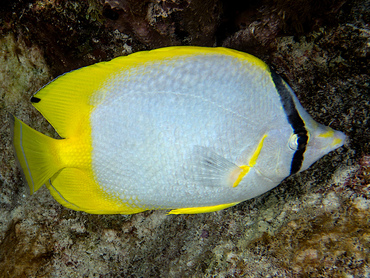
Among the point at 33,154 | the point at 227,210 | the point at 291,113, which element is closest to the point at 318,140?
the point at 291,113

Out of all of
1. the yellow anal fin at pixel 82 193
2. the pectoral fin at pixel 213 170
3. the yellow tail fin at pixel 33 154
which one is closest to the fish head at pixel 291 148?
the pectoral fin at pixel 213 170

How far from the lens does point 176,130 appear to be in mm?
982

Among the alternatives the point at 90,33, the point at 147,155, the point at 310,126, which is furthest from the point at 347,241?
the point at 90,33

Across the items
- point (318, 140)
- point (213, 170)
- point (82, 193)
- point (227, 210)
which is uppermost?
point (318, 140)

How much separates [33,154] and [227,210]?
1316 millimetres

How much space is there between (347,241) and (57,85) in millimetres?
1711

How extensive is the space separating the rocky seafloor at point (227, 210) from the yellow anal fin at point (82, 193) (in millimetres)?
679

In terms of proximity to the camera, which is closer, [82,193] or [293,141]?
[293,141]

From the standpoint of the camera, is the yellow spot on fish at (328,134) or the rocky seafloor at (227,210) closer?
the yellow spot on fish at (328,134)

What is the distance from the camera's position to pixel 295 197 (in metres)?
1.44

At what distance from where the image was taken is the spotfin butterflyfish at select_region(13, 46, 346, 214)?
99 cm

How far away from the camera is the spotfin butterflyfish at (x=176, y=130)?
0.99 m

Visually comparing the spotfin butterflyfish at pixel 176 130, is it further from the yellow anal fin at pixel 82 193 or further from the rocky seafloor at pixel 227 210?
the rocky seafloor at pixel 227 210

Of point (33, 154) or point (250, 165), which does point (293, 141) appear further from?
point (33, 154)
